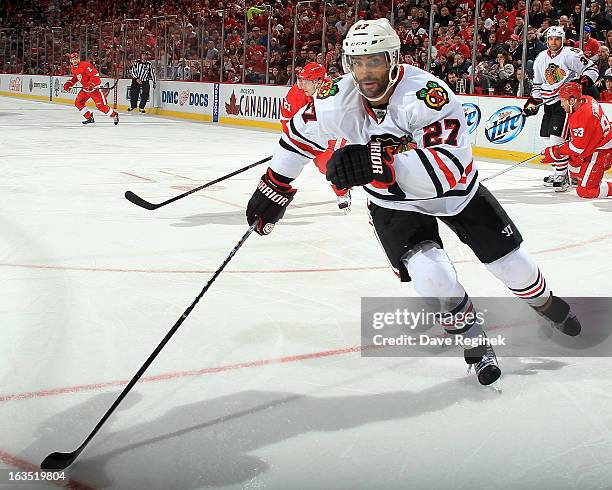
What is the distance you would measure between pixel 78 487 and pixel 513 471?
3.12 feet

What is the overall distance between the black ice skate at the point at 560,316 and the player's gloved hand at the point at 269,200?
0.91 meters

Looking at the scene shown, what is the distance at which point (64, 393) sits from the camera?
2359mm

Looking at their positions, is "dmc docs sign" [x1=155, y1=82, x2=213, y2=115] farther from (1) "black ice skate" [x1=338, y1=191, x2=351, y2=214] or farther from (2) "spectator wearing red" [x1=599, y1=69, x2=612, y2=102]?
(1) "black ice skate" [x1=338, y1=191, x2=351, y2=214]

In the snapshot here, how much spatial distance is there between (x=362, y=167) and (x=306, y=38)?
11.3 metres

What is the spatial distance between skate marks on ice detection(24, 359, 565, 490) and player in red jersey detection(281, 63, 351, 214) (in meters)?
3.01

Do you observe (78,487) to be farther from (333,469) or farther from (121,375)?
(121,375)

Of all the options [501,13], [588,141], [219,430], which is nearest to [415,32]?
[501,13]

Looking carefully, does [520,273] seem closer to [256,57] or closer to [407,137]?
[407,137]

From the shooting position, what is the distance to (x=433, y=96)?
2326 mm

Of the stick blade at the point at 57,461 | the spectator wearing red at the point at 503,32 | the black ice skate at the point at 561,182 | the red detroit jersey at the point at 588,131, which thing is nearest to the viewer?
the stick blade at the point at 57,461

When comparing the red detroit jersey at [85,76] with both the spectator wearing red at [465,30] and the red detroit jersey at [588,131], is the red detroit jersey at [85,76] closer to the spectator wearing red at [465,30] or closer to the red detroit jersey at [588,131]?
the spectator wearing red at [465,30]

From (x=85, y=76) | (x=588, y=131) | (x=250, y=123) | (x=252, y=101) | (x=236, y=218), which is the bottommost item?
(x=250, y=123)

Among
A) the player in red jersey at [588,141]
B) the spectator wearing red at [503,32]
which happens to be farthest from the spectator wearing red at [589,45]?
the player in red jersey at [588,141]

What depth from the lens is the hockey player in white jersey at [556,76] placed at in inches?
294
